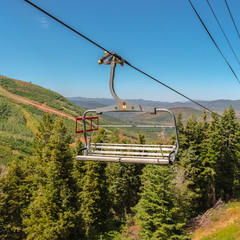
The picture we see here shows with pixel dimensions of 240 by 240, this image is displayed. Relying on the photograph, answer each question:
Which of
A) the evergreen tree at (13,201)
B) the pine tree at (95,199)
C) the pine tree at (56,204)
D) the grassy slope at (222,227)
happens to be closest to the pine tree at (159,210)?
the grassy slope at (222,227)

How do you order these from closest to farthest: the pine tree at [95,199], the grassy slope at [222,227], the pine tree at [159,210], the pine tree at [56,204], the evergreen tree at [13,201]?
the pine tree at [159,210] → the pine tree at [56,204] → the grassy slope at [222,227] → the evergreen tree at [13,201] → the pine tree at [95,199]

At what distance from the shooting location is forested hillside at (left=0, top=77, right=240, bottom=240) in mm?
19266

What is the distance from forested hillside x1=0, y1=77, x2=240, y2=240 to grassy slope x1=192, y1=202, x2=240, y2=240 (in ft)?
7.92

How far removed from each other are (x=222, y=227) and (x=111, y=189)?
18.0 metres

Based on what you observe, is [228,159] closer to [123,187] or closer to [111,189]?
[123,187]

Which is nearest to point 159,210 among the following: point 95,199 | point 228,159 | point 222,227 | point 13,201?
point 222,227

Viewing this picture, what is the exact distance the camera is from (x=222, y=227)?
22.1 meters

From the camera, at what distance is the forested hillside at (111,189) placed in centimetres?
1927

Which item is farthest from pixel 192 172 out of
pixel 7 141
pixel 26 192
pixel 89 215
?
pixel 7 141

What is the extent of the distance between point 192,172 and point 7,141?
13567cm

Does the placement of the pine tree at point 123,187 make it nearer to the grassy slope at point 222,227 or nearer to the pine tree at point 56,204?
the grassy slope at point 222,227

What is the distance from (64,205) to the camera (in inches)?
771

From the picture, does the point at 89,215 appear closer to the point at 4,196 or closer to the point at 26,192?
the point at 26,192

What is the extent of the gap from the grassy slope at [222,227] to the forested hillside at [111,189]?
241 centimetres
